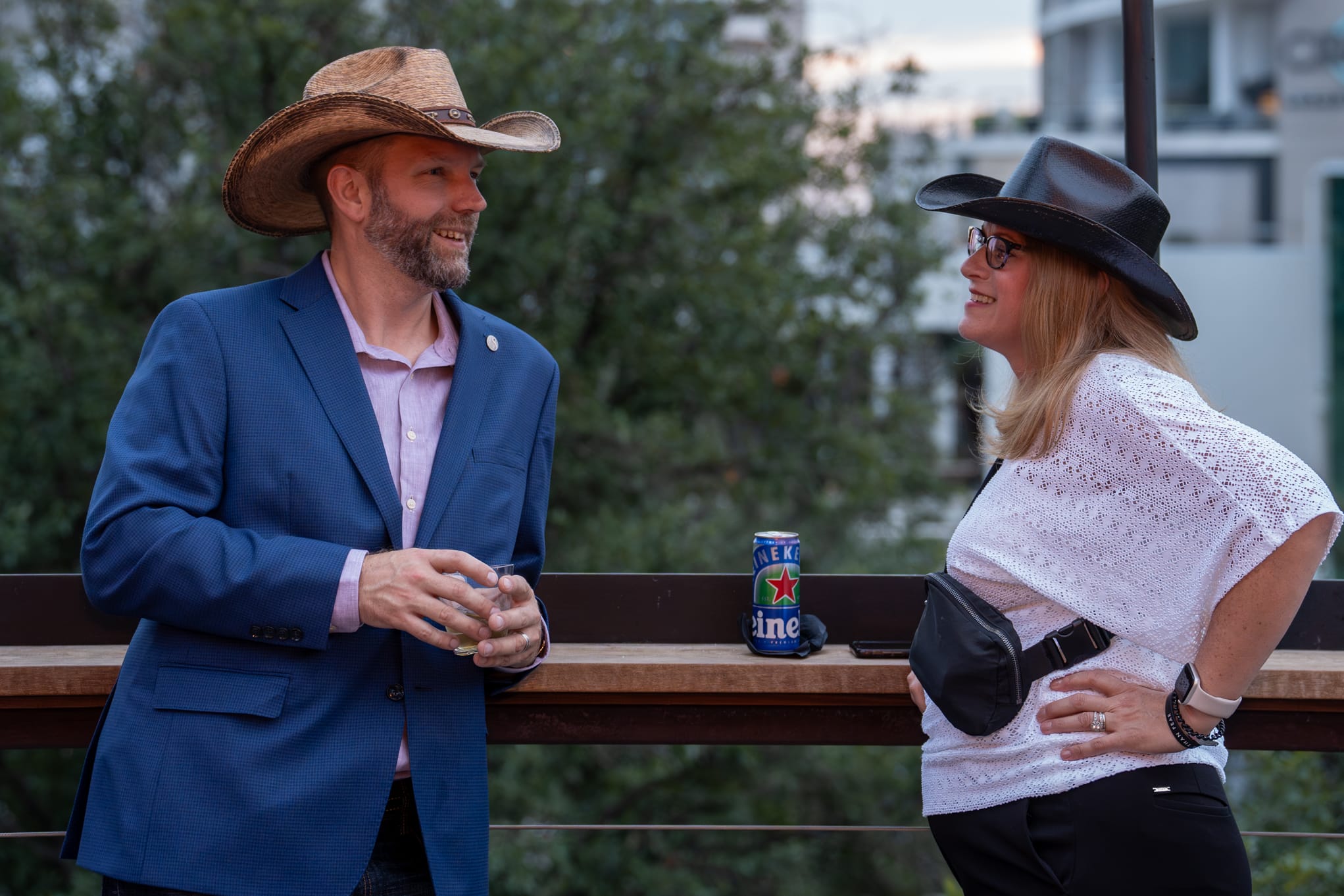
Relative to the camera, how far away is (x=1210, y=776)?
1934 mm

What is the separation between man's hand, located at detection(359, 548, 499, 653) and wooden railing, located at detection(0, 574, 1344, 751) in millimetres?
437

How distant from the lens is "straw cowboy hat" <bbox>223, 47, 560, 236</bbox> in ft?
7.17

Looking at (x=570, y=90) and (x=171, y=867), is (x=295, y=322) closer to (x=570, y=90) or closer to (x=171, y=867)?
(x=171, y=867)

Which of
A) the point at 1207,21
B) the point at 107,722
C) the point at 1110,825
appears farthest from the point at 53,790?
the point at 1207,21

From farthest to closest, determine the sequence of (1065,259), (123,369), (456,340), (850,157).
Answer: (850,157), (123,369), (456,340), (1065,259)

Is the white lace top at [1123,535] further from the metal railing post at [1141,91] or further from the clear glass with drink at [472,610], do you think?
the metal railing post at [1141,91]

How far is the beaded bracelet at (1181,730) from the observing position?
6.16 ft

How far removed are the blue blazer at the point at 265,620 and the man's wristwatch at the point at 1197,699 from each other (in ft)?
3.71

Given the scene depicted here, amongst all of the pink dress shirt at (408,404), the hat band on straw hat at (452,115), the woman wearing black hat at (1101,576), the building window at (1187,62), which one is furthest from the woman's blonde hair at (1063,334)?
the building window at (1187,62)

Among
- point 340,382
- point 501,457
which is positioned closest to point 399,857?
point 501,457

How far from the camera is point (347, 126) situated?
2.21m

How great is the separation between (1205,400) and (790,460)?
5.75m

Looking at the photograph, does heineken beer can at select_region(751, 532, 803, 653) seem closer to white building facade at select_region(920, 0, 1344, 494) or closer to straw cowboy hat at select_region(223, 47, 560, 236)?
straw cowboy hat at select_region(223, 47, 560, 236)

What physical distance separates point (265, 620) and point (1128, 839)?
135 cm
